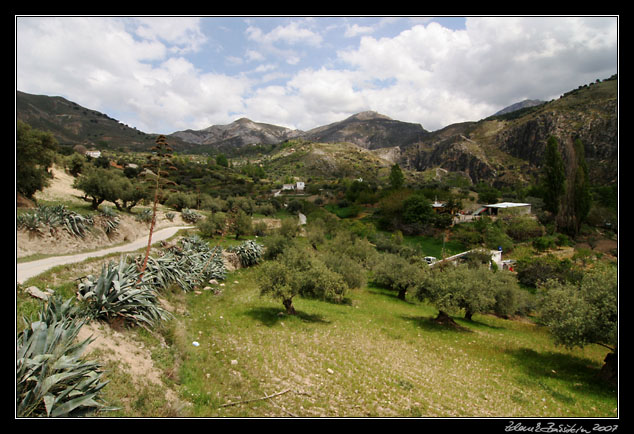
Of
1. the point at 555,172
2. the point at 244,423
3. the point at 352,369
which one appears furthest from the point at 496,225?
the point at 244,423

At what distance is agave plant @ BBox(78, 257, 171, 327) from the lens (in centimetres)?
806

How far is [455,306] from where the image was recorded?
1720cm

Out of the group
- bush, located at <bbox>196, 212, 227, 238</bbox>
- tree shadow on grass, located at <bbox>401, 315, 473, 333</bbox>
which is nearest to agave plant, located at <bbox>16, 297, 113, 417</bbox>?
tree shadow on grass, located at <bbox>401, 315, 473, 333</bbox>

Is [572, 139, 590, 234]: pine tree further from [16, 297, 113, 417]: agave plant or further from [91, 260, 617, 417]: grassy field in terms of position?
[16, 297, 113, 417]: agave plant

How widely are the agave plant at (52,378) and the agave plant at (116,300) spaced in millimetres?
3324

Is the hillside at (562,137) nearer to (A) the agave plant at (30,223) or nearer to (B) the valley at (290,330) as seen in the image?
(B) the valley at (290,330)

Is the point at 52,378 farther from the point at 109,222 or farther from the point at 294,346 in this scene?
the point at 109,222

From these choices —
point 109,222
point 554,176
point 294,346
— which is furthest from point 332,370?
point 554,176

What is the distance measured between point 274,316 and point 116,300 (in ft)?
26.0

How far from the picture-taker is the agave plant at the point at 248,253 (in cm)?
2786

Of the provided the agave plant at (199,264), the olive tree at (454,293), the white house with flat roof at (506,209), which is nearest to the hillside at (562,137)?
the white house with flat roof at (506,209)

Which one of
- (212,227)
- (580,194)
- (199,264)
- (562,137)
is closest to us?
(199,264)

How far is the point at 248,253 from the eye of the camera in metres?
28.2

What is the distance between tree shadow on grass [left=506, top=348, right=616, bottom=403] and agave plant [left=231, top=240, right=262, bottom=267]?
72.7 ft
